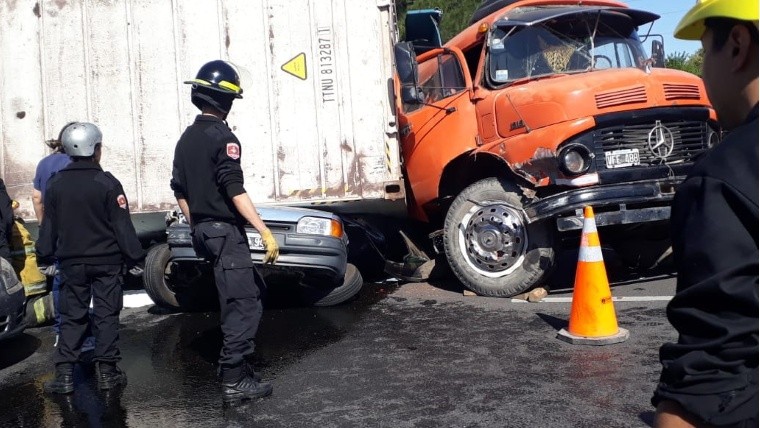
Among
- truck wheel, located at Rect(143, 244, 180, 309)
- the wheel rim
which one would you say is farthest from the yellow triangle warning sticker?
the wheel rim

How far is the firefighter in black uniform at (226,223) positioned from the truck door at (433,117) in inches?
127

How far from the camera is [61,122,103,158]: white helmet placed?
5.22m

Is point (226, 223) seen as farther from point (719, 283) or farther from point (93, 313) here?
point (719, 283)

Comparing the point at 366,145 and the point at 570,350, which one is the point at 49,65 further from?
the point at 570,350

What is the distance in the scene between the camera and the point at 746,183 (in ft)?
5.08

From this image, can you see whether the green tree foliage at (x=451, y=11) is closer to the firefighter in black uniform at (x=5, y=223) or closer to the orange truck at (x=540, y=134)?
the orange truck at (x=540, y=134)

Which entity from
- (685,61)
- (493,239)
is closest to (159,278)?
(493,239)

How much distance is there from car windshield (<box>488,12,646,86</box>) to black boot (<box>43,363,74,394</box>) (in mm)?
4548

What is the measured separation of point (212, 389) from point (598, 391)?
235 cm

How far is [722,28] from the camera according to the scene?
1.65 m

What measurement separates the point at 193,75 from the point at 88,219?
3.34m

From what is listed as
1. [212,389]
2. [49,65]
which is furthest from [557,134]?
[49,65]

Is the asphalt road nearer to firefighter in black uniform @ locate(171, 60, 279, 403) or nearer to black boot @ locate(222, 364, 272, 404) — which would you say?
black boot @ locate(222, 364, 272, 404)

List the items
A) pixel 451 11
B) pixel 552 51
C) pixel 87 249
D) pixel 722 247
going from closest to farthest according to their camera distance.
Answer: pixel 722 247, pixel 87 249, pixel 552 51, pixel 451 11
